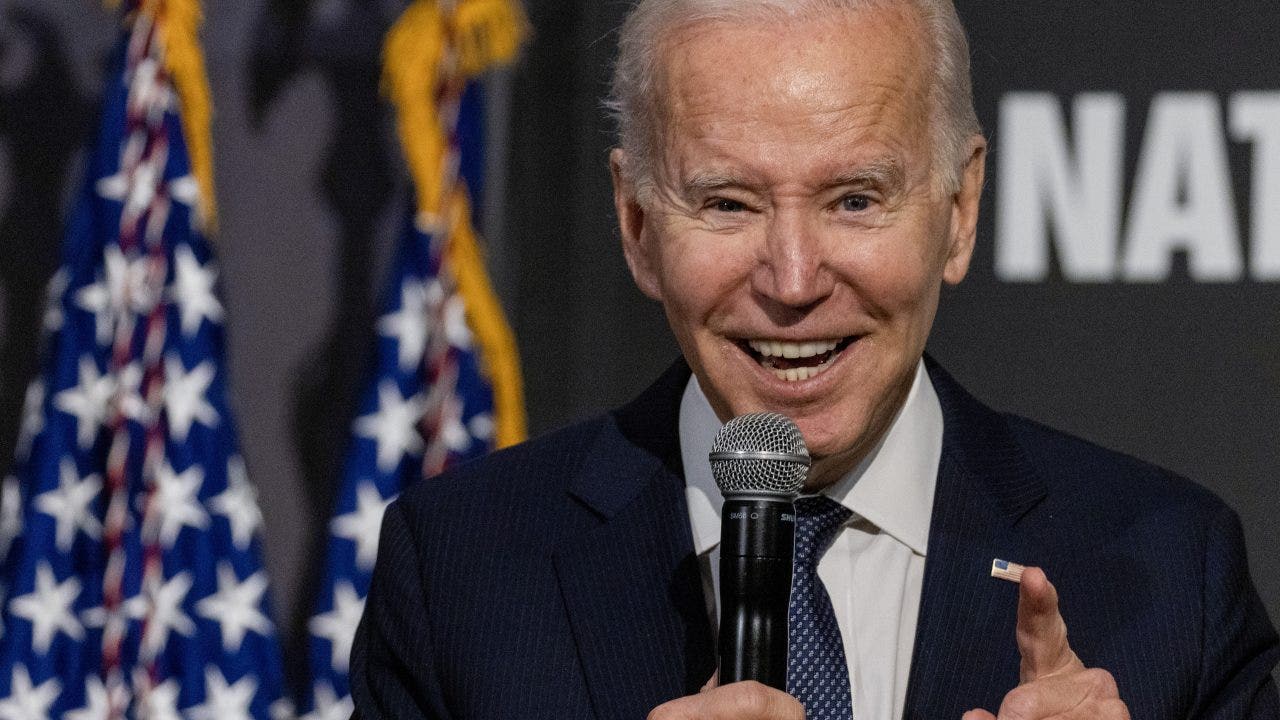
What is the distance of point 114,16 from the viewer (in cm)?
329

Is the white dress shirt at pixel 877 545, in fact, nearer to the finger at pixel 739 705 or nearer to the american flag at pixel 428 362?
the finger at pixel 739 705

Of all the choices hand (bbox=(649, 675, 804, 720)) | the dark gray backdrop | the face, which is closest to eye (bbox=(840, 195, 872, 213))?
the face

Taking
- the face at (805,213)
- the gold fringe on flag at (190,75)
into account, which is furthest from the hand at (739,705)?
the gold fringe on flag at (190,75)

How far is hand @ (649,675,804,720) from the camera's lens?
1164 millimetres

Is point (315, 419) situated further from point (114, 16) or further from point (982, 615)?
point (982, 615)

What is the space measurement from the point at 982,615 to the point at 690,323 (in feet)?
1.46

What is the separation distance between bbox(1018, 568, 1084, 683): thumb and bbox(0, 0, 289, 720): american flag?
2014 mm

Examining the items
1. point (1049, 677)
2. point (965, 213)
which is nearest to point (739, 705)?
point (1049, 677)

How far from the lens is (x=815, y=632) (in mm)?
1653

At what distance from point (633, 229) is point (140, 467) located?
1.58 meters

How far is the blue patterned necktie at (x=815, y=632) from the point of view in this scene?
1612 millimetres

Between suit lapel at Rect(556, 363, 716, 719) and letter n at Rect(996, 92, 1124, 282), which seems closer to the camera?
suit lapel at Rect(556, 363, 716, 719)

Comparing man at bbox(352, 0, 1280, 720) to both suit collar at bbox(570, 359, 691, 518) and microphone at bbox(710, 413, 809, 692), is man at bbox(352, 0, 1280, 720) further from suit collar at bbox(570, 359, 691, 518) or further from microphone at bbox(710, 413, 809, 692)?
microphone at bbox(710, 413, 809, 692)

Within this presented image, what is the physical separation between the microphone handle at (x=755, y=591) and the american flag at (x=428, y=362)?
1.75m
